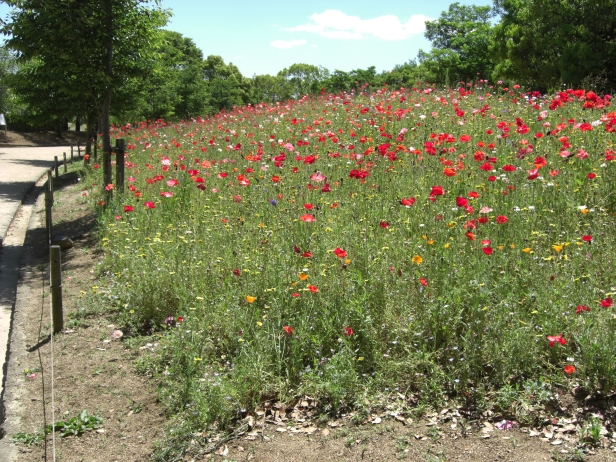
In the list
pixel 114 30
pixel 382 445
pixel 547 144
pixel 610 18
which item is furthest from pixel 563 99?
pixel 610 18

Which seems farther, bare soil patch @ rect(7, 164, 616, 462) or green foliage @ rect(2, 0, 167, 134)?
green foliage @ rect(2, 0, 167, 134)

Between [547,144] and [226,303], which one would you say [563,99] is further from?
[226,303]

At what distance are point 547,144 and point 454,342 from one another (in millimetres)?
3615

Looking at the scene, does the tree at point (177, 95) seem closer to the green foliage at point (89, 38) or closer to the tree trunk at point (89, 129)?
the tree trunk at point (89, 129)

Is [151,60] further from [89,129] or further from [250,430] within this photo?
[250,430]

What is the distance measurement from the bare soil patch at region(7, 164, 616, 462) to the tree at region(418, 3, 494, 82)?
1872 cm

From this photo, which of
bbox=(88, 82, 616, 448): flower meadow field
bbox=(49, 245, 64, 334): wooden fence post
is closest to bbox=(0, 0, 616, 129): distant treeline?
bbox=(88, 82, 616, 448): flower meadow field

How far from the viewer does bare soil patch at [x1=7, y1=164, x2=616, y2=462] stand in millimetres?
3104

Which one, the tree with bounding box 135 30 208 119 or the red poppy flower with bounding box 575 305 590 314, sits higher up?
the tree with bounding box 135 30 208 119

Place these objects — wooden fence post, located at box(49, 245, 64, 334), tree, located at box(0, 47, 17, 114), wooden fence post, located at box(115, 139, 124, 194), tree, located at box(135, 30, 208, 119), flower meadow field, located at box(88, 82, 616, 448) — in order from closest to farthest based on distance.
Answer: flower meadow field, located at box(88, 82, 616, 448) → wooden fence post, located at box(49, 245, 64, 334) → wooden fence post, located at box(115, 139, 124, 194) → tree, located at box(135, 30, 208, 119) → tree, located at box(0, 47, 17, 114)

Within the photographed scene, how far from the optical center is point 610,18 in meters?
14.4

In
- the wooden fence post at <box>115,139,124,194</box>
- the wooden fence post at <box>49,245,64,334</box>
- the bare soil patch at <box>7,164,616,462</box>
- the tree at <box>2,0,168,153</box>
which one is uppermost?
the tree at <box>2,0,168,153</box>

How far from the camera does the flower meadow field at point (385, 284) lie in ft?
11.8

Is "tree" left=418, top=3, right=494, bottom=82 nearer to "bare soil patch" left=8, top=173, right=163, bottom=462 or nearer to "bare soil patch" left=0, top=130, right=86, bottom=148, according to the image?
"bare soil patch" left=8, top=173, right=163, bottom=462
